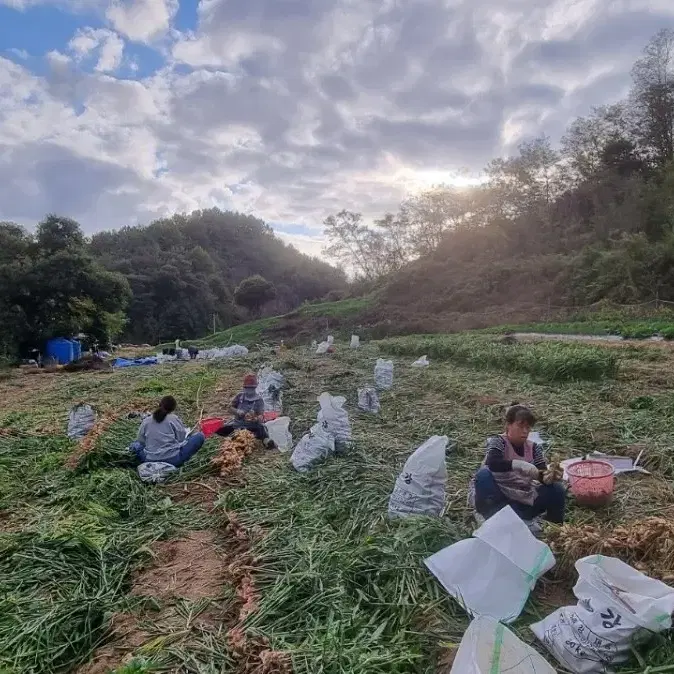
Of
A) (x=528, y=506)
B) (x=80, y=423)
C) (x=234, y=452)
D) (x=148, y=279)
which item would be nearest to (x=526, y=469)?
(x=528, y=506)

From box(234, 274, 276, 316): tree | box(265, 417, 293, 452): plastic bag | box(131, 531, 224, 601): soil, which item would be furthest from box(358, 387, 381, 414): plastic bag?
box(234, 274, 276, 316): tree

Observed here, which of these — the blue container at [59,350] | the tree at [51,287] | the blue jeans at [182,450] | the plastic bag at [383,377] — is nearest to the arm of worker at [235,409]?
the blue jeans at [182,450]

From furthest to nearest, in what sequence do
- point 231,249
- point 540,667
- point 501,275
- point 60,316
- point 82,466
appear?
point 231,249, point 501,275, point 60,316, point 82,466, point 540,667

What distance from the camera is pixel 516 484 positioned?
11.8 feet

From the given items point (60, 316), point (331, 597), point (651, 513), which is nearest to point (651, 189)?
point (60, 316)

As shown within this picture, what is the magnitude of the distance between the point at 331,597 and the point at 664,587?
59.8 inches

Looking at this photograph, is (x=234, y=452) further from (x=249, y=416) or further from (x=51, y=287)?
(x=51, y=287)

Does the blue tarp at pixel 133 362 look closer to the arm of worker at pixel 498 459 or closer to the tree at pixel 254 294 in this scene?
the arm of worker at pixel 498 459

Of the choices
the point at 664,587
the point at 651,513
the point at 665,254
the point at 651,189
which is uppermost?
the point at 651,189

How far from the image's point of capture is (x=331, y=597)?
2896 mm

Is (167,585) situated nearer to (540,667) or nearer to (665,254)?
(540,667)

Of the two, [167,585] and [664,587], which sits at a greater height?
[664,587]

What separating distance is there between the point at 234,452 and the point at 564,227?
37.0 m

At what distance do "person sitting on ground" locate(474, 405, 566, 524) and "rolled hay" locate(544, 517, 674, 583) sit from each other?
38 centimetres
